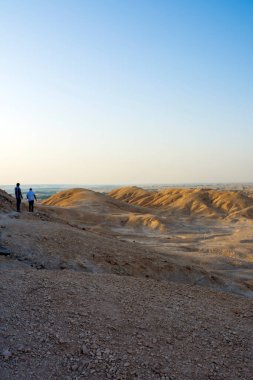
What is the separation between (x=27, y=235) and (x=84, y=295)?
5.27m

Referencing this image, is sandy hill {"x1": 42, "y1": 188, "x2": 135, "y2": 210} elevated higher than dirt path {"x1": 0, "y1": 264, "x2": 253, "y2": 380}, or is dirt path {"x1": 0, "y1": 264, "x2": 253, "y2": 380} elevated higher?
sandy hill {"x1": 42, "y1": 188, "x2": 135, "y2": 210}

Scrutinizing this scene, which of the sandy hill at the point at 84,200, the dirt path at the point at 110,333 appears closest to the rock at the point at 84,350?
the dirt path at the point at 110,333

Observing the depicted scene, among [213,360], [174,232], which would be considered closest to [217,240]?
[174,232]

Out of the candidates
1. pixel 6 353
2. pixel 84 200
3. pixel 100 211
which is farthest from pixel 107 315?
pixel 84 200

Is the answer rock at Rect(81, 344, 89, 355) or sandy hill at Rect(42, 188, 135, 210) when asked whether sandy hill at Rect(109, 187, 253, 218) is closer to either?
sandy hill at Rect(42, 188, 135, 210)

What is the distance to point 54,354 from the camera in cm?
545

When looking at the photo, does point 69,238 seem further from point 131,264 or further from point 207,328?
point 207,328

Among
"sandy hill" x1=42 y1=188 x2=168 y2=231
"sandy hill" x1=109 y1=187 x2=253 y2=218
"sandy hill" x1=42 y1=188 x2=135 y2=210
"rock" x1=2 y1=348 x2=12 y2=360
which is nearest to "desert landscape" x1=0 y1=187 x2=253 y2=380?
"rock" x1=2 y1=348 x2=12 y2=360

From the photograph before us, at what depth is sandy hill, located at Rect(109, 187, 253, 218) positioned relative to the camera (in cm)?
4244

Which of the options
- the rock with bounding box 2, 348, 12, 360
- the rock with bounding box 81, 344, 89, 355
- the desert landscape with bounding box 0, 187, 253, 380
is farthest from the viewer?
the rock with bounding box 81, 344, 89, 355

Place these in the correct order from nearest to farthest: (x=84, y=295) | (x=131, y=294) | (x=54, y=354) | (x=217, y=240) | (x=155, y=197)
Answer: (x=54, y=354) < (x=84, y=295) < (x=131, y=294) < (x=217, y=240) < (x=155, y=197)

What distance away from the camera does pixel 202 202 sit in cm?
4522

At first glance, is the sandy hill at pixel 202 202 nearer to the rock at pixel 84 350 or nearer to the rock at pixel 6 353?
the rock at pixel 84 350

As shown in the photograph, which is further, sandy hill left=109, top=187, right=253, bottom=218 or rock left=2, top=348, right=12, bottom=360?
sandy hill left=109, top=187, right=253, bottom=218
